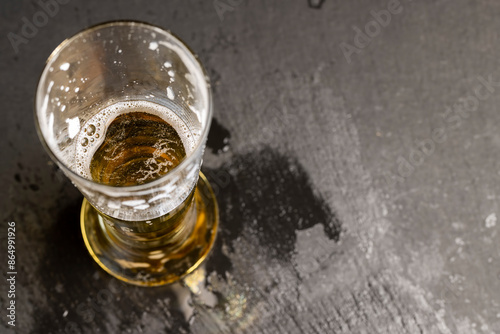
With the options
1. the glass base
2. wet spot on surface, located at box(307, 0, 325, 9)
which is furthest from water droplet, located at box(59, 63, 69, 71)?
wet spot on surface, located at box(307, 0, 325, 9)

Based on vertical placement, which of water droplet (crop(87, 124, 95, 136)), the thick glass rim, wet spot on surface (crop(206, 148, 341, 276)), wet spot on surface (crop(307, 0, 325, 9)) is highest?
the thick glass rim

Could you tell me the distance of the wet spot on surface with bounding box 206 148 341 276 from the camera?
0.63 metres

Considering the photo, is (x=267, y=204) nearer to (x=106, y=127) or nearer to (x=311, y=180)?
(x=311, y=180)

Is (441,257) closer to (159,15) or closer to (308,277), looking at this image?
(308,277)

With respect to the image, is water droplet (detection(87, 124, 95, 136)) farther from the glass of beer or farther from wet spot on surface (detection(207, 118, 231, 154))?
wet spot on surface (detection(207, 118, 231, 154))

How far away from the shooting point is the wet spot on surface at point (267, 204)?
0.63 meters

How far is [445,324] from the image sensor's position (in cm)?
62

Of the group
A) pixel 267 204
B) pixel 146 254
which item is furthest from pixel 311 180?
pixel 146 254

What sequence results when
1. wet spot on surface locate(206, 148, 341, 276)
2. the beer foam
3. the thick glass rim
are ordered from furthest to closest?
wet spot on surface locate(206, 148, 341, 276) → the beer foam → the thick glass rim

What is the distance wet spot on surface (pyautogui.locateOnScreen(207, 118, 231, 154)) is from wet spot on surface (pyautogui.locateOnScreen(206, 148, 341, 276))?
21mm

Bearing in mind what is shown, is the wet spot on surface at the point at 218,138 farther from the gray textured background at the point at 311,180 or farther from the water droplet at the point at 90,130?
the water droplet at the point at 90,130

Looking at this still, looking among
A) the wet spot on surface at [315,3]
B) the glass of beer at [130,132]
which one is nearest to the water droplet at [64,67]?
the glass of beer at [130,132]

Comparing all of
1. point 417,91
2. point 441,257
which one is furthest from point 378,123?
point 441,257

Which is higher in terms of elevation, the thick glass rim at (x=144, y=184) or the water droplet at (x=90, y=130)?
the thick glass rim at (x=144, y=184)
